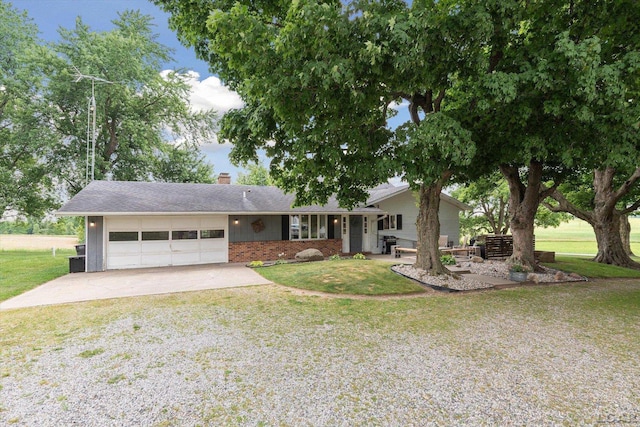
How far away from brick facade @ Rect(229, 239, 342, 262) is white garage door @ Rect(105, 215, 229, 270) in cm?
48

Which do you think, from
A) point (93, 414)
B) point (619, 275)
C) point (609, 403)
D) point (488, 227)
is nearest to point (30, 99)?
point (93, 414)

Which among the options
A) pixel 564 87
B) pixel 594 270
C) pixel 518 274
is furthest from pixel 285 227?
pixel 594 270

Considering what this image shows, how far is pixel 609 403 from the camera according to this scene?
336 cm

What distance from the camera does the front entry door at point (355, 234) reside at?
55.7ft

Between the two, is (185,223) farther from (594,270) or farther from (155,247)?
(594,270)

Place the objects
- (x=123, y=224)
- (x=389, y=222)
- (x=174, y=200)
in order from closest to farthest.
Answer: (x=123, y=224) → (x=174, y=200) → (x=389, y=222)

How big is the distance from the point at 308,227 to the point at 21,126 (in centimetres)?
1911

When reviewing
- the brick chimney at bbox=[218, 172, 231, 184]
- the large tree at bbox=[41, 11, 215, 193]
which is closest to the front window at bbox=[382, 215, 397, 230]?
the brick chimney at bbox=[218, 172, 231, 184]

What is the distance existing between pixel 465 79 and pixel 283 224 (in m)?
10.00

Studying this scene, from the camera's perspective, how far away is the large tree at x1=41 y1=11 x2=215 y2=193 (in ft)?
67.1

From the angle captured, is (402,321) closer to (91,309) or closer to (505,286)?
(505,286)

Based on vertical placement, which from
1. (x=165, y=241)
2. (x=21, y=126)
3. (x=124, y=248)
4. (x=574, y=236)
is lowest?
(x=574, y=236)

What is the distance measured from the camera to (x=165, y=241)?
43.4ft

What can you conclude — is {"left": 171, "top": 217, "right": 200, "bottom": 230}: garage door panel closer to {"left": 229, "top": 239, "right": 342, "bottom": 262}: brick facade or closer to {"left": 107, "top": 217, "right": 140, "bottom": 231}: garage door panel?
{"left": 107, "top": 217, "right": 140, "bottom": 231}: garage door panel
